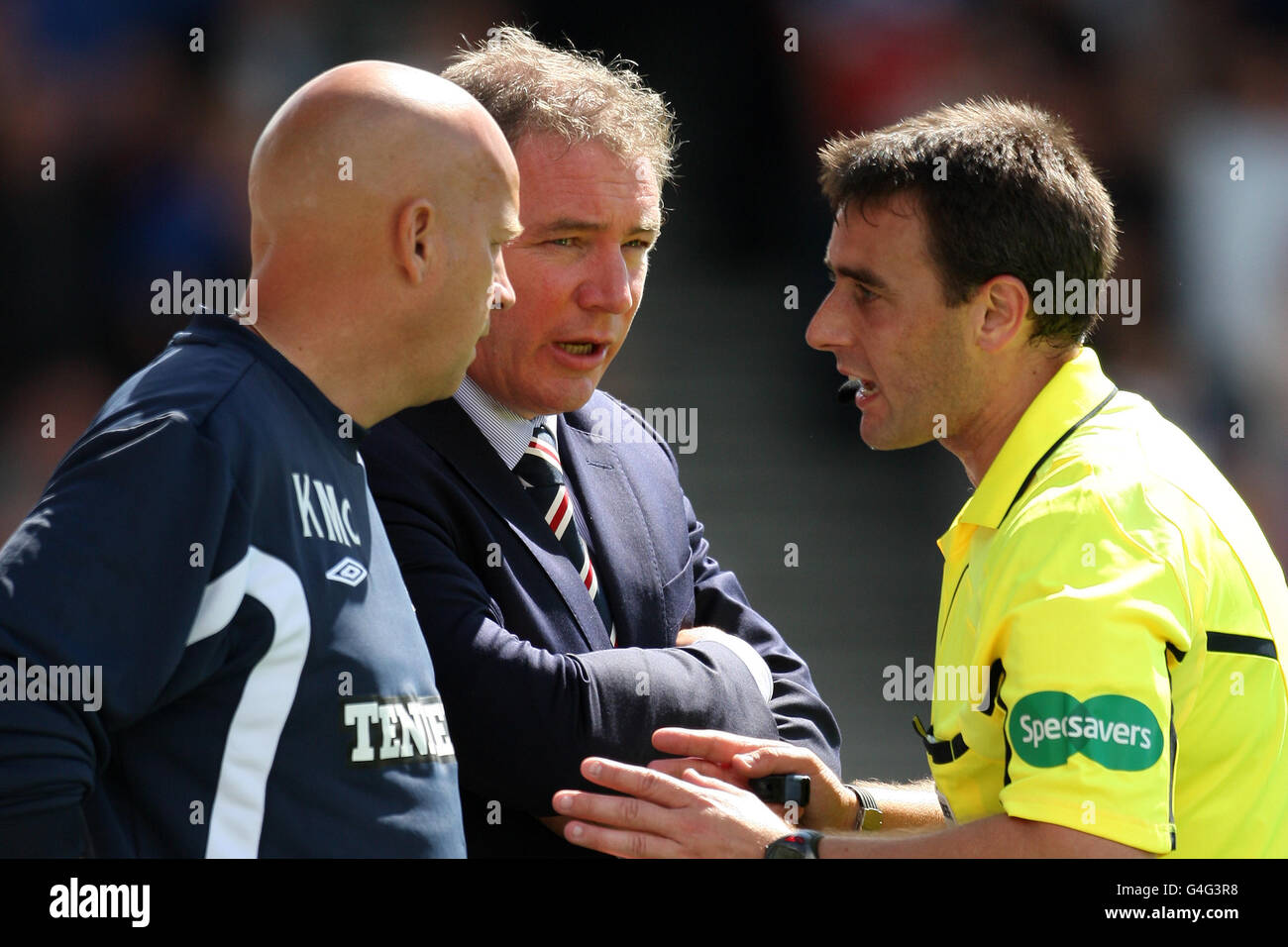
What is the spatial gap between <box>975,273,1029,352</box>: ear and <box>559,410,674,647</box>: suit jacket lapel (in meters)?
0.73

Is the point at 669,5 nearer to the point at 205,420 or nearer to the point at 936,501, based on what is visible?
the point at 936,501

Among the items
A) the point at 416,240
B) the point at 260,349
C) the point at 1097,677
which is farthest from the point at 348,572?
the point at 1097,677

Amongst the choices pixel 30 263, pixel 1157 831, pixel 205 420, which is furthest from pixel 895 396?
pixel 30 263

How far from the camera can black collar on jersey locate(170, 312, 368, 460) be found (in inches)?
71.8

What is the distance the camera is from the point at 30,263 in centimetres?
561

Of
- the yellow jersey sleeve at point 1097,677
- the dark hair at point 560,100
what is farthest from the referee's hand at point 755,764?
the dark hair at point 560,100

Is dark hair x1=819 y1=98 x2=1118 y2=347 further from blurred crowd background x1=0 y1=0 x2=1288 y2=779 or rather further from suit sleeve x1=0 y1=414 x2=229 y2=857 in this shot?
blurred crowd background x1=0 y1=0 x2=1288 y2=779

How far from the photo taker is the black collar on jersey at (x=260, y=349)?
71.8 inches

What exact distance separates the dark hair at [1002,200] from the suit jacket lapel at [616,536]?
719mm

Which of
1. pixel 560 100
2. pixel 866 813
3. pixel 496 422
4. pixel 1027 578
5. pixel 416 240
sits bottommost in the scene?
pixel 866 813

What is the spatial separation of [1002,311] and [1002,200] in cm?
21

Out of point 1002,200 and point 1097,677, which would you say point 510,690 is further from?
point 1002,200

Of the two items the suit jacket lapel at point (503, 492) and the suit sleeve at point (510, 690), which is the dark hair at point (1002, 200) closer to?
the suit jacket lapel at point (503, 492)

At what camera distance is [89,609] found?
61.2 inches
